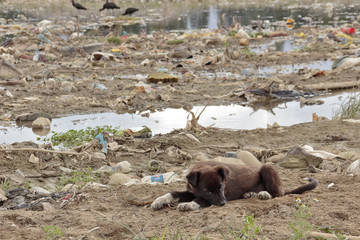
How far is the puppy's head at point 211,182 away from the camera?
3.57 metres

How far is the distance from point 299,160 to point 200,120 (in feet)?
10.8

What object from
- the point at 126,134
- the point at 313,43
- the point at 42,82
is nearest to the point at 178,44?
the point at 313,43

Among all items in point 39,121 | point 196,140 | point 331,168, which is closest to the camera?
point 331,168

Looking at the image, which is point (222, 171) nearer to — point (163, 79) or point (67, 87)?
point (67, 87)

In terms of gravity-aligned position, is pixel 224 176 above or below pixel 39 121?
above

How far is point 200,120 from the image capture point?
28.3 ft

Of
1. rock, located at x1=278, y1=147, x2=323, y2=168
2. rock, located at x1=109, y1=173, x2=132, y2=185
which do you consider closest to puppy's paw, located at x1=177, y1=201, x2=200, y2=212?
rock, located at x1=109, y1=173, x2=132, y2=185

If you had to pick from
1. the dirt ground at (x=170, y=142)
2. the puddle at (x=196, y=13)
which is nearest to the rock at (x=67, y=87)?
the dirt ground at (x=170, y=142)

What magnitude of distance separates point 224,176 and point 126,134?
12.4 feet

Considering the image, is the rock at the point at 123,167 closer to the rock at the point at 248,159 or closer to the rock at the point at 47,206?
the rock at the point at 248,159

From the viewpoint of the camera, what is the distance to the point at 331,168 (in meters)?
5.30

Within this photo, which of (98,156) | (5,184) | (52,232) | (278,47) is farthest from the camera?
(278,47)

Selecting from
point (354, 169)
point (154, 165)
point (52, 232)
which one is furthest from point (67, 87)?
point (52, 232)

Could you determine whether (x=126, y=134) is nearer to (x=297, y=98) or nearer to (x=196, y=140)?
(x=196, y=140)
